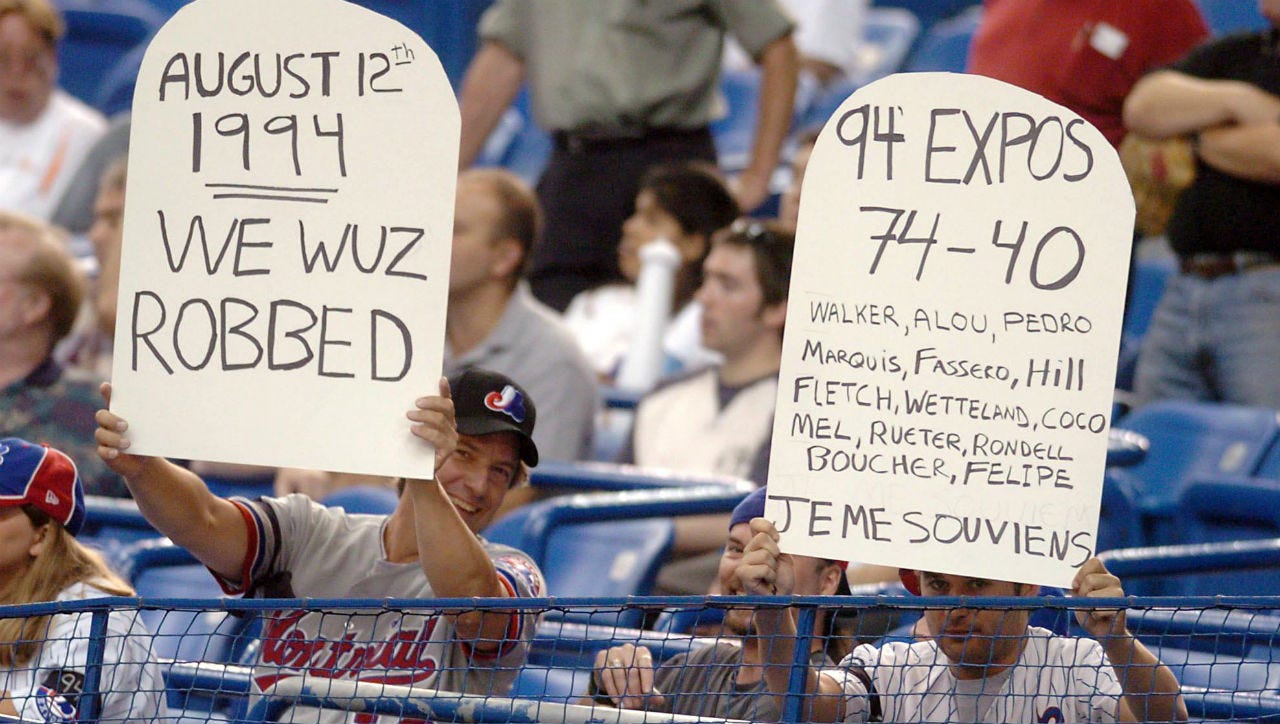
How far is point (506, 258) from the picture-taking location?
4.85 metres

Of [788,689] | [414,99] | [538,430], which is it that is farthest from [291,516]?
[538,430]

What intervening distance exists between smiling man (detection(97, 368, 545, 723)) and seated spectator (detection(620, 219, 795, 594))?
153 cm

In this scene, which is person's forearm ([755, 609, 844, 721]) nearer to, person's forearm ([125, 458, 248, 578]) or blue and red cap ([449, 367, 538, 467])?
blue and red cap ([449, 367, 538, 467])

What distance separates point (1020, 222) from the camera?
7.68ft

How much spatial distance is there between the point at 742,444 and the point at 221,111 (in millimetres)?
2161

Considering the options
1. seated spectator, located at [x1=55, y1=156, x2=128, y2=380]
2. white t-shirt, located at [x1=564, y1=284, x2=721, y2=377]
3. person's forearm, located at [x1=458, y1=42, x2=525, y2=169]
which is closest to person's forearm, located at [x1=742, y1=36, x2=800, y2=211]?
white t-shirt, located at [x1=564, y1=284, x2=721, y2=377]

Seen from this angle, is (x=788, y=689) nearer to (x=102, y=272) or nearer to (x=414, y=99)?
(x=414, y=99)

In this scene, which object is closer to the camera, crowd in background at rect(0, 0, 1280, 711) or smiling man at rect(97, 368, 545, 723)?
smiling man at rect(97, 368, 545, 723)

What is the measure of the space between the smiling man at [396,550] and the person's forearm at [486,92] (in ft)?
10.7

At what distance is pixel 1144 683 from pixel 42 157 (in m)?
5.87

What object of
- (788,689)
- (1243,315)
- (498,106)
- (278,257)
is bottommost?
(788,689)

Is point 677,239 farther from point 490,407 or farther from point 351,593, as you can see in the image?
point 351,593

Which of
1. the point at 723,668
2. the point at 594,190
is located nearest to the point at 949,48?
the point at 594,190

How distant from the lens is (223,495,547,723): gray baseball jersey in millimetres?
2670
